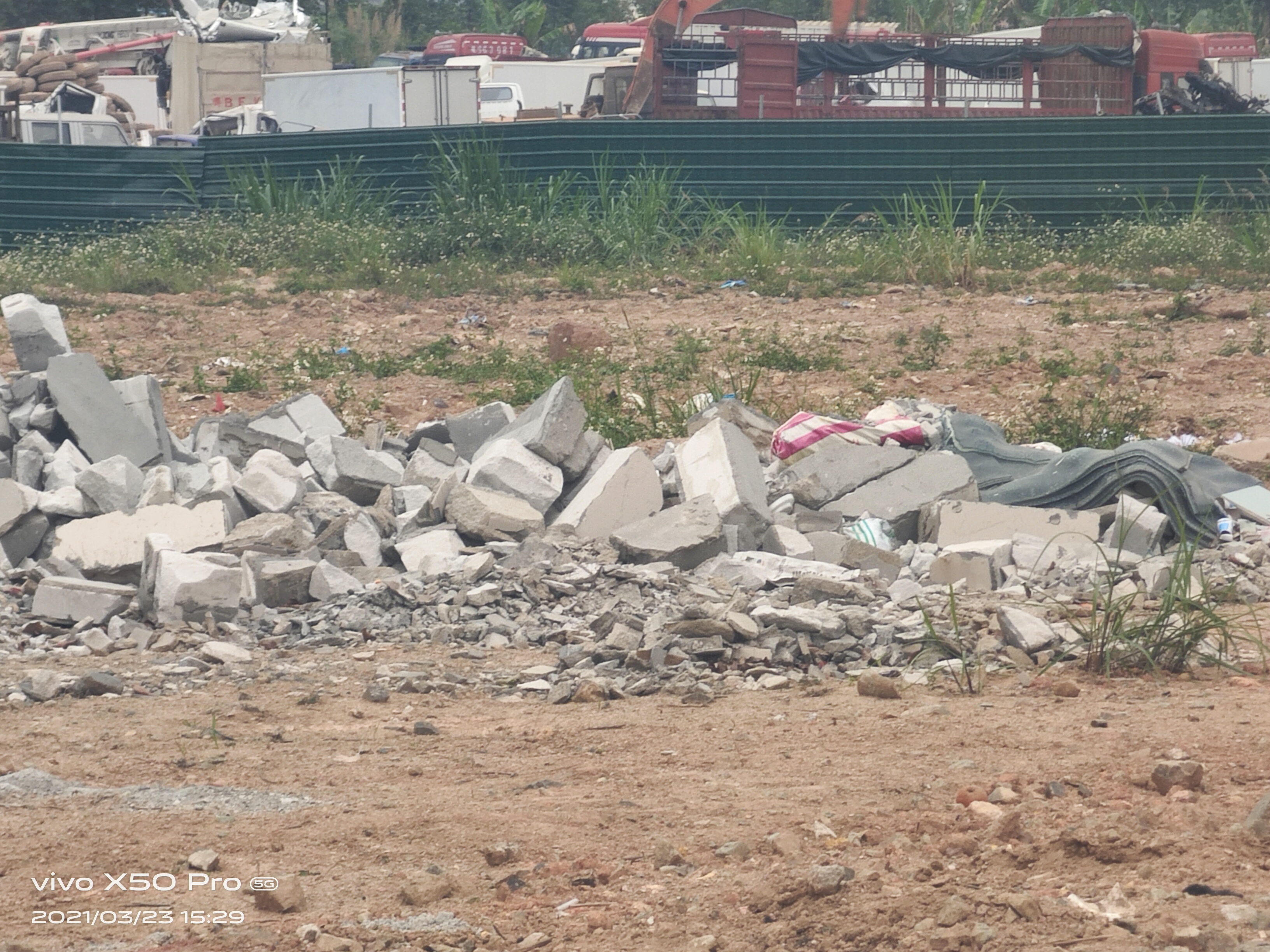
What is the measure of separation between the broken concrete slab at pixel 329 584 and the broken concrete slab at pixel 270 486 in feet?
2.11

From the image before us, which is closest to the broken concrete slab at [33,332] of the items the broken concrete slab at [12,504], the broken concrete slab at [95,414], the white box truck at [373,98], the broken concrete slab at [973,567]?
the broken concrete slab at [95,414]

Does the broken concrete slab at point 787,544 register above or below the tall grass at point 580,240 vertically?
below

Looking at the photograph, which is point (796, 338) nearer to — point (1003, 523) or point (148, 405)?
point (1003, 523)

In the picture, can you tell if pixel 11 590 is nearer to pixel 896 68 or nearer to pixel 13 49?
pixel 896 68

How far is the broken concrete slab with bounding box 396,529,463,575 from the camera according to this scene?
5.55m

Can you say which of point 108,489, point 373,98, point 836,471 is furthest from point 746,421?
point 373,98

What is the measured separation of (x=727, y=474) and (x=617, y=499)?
0.48 m

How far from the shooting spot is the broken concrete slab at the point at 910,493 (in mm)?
6000

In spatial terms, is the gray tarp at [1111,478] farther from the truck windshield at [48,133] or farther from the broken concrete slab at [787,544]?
the truck windshield at [48,133]

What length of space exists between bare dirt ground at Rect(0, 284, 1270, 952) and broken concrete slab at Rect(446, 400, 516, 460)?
214cm

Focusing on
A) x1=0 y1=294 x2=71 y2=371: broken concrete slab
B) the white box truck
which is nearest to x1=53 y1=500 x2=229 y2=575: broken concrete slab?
x1=0 y1=294 x2=71 y2=371: broken concrete slab

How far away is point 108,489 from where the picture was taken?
600cm

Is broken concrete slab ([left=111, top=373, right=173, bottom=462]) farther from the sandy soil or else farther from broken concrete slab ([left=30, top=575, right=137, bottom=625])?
the sandy soil

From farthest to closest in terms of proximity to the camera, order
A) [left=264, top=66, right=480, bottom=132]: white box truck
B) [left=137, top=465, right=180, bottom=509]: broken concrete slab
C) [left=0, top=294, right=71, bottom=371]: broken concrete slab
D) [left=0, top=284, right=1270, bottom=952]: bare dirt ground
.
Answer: [left=264, top=66, right=480, bottom=132]: white box truck, [left=0, top=294, right=71, bottom=371]: broken concrete slab, [left=137, top=465, right=180, bottom=509]: broken concrete slab, [left=0, top=284, right=1270, bottom=952]: bare dirt ground
